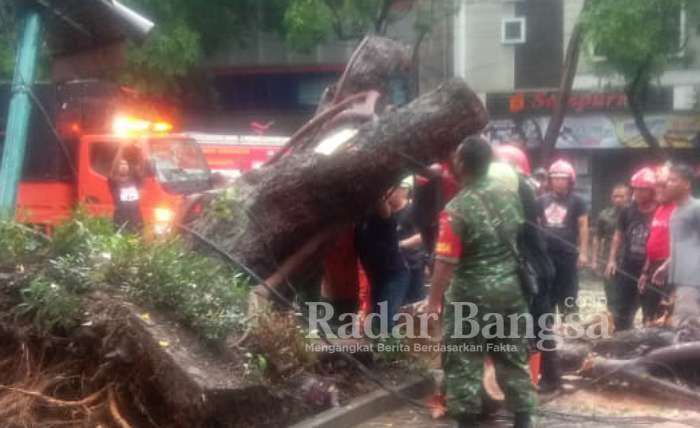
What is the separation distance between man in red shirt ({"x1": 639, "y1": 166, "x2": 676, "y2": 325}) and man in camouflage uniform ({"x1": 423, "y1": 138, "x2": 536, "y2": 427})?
125 inches

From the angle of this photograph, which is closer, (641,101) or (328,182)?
(328,182)

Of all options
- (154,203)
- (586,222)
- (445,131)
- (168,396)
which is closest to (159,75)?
(154,203)

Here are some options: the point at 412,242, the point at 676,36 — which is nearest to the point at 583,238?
the point at 412,242

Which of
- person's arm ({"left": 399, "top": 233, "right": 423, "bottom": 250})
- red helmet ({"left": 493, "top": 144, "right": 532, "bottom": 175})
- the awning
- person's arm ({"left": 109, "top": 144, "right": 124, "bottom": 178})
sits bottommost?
person's arm ({"left": 399, "top": 233, "right": 423, "bottom": 250})

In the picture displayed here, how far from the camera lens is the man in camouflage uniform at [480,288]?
6.34 meters

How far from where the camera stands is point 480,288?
6.38m

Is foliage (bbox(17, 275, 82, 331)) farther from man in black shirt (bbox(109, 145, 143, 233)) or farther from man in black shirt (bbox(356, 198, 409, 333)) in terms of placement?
man in black shirt (bbox(109, 145, 143, 233))

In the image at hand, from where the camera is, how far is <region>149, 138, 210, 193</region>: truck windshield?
16.0 metres

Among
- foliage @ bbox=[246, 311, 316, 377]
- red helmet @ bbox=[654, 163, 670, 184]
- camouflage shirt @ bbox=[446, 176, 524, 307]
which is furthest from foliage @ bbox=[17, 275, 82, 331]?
red helmet @ bbox=[654, 163, 670, 184]

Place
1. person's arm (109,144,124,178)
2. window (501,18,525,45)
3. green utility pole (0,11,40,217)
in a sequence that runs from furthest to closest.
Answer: window (501,18,525,45), person's arm (109,144,124,178), green utility pole (0,11,40,217)

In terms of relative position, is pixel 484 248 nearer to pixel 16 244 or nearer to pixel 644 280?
pixel 16 244

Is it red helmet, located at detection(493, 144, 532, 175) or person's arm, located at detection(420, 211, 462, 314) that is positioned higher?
red helmet, located at detection(493, 144, 532, 175)

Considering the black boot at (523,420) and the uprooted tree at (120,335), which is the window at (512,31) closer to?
the uprooted tree at (120,335)

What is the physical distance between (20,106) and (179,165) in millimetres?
8423
